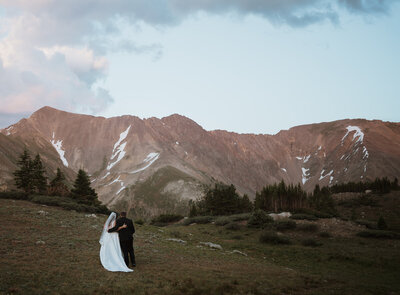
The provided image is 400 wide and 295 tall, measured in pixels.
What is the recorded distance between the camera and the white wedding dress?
583 inches

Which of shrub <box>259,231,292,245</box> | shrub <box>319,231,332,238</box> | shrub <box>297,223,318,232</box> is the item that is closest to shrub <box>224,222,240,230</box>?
shrub <box>297,223,318,232</box>

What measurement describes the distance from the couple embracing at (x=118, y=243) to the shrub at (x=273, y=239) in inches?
795

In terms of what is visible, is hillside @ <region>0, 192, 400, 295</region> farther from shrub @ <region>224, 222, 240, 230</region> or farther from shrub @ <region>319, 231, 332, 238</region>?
shrub @ <region>224, 222, 240, 230</region>

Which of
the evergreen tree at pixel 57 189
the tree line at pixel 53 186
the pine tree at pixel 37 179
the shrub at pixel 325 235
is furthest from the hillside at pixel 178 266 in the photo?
the pine tree at pixel 37 179

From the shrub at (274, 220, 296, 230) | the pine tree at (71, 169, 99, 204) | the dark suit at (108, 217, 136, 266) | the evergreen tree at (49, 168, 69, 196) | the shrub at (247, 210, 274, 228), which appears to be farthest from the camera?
the pine tree at (71, 169, 99, 204)

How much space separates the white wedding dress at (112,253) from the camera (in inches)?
583

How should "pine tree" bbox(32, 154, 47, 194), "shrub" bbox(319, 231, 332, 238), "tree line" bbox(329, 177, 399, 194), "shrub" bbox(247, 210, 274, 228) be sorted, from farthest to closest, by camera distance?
"tree line" bbox(329, 177, 399, 194)
"pine tree" bbox(32, 154, 47, 194)
"shrub" bbox(247, 210, 274, 228)
"shrub" bbox(319, 231, 332, 238)

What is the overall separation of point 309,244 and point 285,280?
1740cm

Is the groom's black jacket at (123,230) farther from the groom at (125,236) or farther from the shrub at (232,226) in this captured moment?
the shrub at (232,226)

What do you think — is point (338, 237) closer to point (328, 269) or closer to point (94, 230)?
point (328, 269)

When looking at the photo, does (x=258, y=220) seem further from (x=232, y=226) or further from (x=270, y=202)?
(x=270, y=202)

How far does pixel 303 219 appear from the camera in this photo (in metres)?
43.7

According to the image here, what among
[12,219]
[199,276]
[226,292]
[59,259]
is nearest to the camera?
[226,292]

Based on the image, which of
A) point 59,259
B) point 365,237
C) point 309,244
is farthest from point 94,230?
point 365,237
